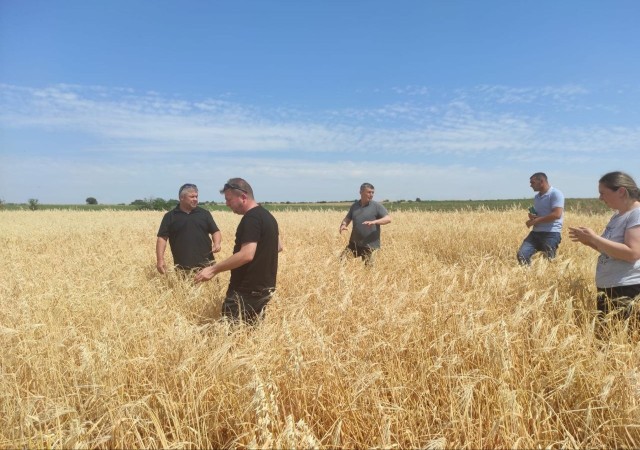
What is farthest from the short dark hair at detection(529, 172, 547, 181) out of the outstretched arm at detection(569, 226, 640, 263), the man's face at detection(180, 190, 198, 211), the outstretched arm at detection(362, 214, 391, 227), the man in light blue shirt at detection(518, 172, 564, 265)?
the man's face at detection(180, 190, 198, 211)

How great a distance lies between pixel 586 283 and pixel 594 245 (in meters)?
1.43

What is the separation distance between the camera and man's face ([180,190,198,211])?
5.42m

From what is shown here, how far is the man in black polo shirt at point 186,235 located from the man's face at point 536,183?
5398 millimetres

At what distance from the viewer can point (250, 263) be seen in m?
3.61

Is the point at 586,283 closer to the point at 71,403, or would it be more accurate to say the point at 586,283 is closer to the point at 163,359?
the point at 163,359

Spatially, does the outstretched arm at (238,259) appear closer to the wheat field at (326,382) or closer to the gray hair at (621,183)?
the wheat field at (326,382)

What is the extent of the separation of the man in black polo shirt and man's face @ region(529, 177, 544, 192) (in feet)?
17.7

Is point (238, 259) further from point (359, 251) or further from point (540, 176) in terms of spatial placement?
point (540, 176)

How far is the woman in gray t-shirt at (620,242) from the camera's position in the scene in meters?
3.21

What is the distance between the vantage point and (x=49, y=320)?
3.16m

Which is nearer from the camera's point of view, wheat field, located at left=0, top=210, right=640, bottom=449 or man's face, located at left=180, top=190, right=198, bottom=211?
wheat field, located at left=0, top=210, right=640, bottom=449

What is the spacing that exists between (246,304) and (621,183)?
3.64 m

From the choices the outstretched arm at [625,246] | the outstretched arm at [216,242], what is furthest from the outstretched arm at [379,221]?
the outstretched arm at [625,246]

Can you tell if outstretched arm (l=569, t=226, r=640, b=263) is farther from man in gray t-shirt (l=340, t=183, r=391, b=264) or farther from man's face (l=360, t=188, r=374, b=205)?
man's face (l=360, t=188, r=374, b=205)
